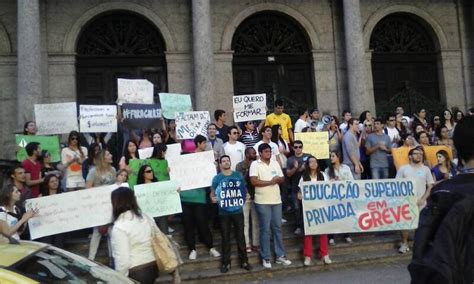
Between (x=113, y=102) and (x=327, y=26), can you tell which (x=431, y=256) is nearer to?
(x=113, y=102)

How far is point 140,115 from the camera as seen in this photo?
434 inches

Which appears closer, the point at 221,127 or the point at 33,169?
the point at 33,169

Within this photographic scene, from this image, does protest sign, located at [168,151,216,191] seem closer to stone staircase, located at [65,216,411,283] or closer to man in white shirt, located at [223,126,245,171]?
man in white shirt, located at [223,126,245,171]

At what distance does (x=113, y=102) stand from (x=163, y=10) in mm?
3105

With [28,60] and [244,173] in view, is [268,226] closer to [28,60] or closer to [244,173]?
[244,173]

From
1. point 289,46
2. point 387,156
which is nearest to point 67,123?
point 387,156

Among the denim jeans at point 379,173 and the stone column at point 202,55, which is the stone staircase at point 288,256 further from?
the stone column at point 202,55

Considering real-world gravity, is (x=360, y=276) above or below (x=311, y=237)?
below

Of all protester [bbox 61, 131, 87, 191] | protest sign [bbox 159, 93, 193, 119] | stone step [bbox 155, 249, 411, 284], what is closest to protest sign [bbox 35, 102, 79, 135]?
protester [bbox 61, 131, 87, 191]

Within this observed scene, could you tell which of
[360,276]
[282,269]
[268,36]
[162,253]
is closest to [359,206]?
[360,276]

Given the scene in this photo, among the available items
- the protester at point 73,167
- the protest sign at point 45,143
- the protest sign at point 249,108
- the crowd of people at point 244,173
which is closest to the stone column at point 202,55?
the protest sign at point 249,108

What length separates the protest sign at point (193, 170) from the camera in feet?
28.9

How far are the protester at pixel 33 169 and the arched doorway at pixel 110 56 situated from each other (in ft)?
20.5

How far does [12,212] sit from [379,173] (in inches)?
269
